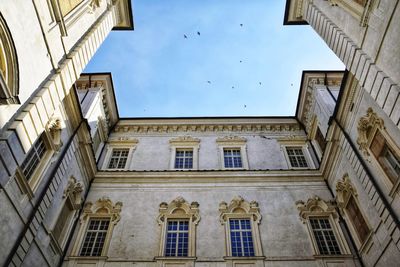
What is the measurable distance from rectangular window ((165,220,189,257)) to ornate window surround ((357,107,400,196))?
30.0 feet

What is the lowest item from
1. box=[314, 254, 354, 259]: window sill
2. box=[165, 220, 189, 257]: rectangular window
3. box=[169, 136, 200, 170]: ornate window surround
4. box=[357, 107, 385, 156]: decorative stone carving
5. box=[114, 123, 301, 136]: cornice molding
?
box=[314, 254, 354, 259]: window sill

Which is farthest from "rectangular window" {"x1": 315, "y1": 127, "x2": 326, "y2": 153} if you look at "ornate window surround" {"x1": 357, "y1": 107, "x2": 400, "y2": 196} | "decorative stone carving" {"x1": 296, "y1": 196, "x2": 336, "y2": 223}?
"ornate window surround" {"x1": 357, "y1": 107, "x2": 400, "y2": 196}

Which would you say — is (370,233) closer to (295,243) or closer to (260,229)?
(295,243)

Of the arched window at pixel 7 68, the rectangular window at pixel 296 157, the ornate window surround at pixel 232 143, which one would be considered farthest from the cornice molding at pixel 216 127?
the arched window at pixel 7 68

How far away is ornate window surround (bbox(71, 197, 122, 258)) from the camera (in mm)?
14828

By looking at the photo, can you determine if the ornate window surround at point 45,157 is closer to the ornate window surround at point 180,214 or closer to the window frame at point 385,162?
the ornate window surround at point 180,214

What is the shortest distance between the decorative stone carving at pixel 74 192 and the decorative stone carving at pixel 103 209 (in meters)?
0.63

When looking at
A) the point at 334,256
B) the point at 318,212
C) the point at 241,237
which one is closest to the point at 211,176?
the point at 241,237

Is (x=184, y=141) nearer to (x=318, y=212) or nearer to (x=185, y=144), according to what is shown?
(x=185, y=144)

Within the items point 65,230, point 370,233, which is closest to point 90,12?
point 65,230

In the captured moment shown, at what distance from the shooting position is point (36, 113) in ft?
34.6

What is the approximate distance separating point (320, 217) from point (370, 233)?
3309 millimetres

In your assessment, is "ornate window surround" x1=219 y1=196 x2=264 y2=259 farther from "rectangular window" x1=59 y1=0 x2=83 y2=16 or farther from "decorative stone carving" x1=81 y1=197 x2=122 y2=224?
"rectangular window" x1=59 y1=0 x2=83 y2=16

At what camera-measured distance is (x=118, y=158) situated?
66.1ft
